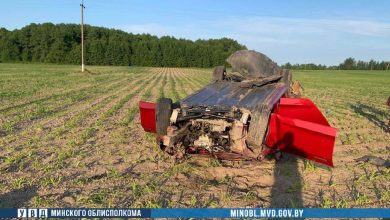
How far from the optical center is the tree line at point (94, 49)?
8062 cm

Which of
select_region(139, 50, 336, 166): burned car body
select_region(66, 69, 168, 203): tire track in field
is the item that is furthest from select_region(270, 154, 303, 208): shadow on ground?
select_region(66, 69, 168, 203): tire track in field

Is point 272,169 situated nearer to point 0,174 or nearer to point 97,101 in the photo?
point 0,174

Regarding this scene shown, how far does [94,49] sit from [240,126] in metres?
81.3

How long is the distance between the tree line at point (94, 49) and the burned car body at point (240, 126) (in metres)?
77.2

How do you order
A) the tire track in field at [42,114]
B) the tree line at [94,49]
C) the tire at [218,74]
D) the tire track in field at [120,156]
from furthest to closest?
the tree line at [94,49], the tire track in field at [42,114], the tire at [218,74], the tire track in field at [120,156]

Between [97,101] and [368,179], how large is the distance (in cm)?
1069

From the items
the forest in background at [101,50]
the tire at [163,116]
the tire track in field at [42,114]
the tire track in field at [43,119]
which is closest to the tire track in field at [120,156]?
the tire at [163,116]

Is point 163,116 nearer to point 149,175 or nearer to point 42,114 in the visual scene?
point 149,175

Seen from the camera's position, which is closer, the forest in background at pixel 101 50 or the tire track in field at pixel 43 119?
the tire track in field at pixel 43 119

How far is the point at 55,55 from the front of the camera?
A: 80.3 m

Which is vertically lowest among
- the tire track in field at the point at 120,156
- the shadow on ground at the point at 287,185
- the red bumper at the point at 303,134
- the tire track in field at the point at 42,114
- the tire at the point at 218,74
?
the tire track in field at the point at 42,114

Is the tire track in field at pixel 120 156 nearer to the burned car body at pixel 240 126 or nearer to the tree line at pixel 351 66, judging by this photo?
the burned car body at pixel 240 126

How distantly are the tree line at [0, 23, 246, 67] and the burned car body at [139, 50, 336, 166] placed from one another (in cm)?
7721

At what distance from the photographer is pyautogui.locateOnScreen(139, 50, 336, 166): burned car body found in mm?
→ 5309
